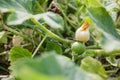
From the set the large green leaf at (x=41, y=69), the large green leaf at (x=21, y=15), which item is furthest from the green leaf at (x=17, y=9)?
the large green leaf at (x=41, y=69)

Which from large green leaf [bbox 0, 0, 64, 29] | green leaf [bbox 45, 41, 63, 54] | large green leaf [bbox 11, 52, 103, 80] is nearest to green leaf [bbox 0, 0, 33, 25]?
A: large green leaf [bbox 0, 0, 64, 29]

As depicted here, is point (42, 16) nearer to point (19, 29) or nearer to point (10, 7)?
point (10, 7)

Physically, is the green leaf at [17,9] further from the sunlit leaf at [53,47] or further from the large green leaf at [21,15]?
the sunlit leaf at [53,47]

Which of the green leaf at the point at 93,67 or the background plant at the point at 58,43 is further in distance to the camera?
the green leaf at the point at 93,67

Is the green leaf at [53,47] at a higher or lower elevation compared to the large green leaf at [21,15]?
lower

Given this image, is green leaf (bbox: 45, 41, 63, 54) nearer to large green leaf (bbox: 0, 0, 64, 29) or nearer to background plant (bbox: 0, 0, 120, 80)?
background plant (bbox: 0, 0, 120, 80)

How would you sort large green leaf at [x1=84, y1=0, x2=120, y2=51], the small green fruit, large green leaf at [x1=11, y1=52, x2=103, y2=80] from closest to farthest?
1. large green leaf at [x1=11, y1=52, x2=103, y2=80]
2. large green leaf at [x1=84, y1=0, x2=120, y2=51]
3. the small green fruit

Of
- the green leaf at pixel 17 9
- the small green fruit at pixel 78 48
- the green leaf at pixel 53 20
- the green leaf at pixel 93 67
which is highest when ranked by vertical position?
the green leaf at pixel 17 9

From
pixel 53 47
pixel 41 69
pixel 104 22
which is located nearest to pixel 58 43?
pixel 53 47

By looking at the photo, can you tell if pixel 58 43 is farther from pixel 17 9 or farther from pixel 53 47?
pixel 17 9
